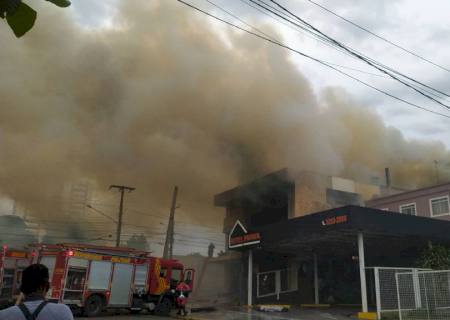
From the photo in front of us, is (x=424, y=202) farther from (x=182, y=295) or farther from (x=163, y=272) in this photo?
(x=163, y=272)

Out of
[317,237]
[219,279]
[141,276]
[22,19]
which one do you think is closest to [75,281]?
[141,276]

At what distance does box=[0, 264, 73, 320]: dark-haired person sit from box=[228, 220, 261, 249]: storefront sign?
18380 mm

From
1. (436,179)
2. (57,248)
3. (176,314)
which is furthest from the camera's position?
(436,179)

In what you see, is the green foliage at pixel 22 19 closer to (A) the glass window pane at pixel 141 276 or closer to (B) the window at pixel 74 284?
(B) the window at pixel 74 284

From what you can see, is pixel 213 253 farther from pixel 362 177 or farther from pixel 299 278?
pixel 362 177

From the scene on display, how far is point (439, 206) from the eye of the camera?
26047 millimetres

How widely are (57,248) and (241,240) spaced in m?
9.54

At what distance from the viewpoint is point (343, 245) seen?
20.6 meters

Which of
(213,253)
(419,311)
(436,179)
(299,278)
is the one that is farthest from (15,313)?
(436,179)

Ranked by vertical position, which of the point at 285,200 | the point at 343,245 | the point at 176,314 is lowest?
the point at 176,314

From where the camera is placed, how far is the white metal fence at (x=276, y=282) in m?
25.3

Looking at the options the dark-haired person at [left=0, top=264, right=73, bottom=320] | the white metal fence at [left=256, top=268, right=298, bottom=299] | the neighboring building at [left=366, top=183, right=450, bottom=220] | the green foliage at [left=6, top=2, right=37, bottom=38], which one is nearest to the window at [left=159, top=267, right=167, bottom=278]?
the white metal fence at [left=256, top=268, right=298, bottom=299]

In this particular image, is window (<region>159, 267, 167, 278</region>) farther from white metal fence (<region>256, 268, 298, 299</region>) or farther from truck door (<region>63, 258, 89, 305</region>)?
white metal fence (<region>256, 268, 298, 299</region>)

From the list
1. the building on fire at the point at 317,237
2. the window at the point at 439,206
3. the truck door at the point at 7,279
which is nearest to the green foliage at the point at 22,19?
the building on fire at the point at 317,237
